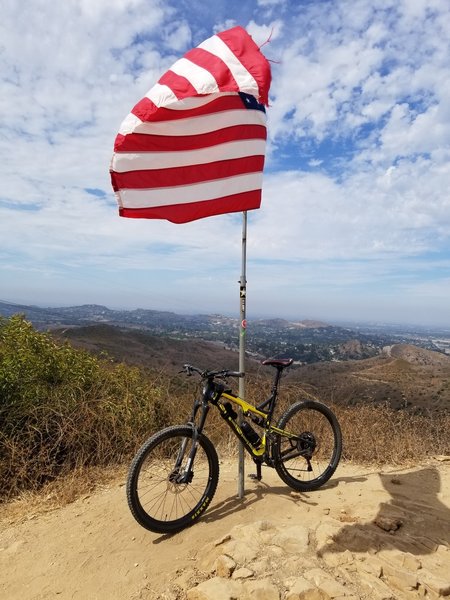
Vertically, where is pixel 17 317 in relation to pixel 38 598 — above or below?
above

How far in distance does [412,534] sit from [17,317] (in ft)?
20.3

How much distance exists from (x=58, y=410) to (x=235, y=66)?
4.56 m

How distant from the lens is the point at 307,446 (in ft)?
15.0

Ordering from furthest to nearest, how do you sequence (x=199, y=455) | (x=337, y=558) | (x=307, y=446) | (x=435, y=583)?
1. (x=307, y=446)
2. (x=199, y=455)
3. (x=337, y=558)
4. (x=435, y=583)

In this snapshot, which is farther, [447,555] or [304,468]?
[304,468]

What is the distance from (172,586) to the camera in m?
2.87

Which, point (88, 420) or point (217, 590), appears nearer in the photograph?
point (217, 590)

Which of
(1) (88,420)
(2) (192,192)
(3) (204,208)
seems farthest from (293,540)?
(1) (88,420)

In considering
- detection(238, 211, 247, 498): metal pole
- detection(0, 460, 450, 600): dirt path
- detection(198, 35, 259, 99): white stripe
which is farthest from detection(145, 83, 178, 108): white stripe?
detection(0, 460, 450, 600): dirt path

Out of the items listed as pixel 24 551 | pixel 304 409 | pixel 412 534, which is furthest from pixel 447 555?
pixel 24 551

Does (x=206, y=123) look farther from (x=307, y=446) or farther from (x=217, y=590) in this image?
(x=217, y=590)

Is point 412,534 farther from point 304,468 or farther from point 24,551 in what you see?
point 24,551

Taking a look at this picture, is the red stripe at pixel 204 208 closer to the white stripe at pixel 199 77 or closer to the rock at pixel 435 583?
the white stripe at pixel 199 77

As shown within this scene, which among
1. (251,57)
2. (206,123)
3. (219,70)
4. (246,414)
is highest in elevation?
(251,57)
